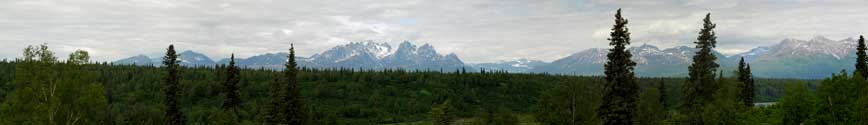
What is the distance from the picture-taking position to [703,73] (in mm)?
70562

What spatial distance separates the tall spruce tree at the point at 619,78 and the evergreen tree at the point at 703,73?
22249 mm

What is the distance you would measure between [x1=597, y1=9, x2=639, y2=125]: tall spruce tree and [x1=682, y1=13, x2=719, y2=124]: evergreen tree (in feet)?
73.0

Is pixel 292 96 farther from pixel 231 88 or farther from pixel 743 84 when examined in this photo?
pixel 743 84

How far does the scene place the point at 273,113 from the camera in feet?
230

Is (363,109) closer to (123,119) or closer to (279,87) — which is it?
(123,119)

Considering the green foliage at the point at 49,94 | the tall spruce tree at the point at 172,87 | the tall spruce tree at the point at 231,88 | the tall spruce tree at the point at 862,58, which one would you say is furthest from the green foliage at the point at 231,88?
the tall spruce tree at the point at 862,58

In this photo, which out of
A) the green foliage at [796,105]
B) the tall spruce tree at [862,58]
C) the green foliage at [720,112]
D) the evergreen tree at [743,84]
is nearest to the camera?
the green foliage at [796,105]

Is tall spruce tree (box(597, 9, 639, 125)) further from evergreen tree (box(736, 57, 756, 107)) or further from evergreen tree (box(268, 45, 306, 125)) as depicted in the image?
evergreen tree (box(736, 57, 756, 107))

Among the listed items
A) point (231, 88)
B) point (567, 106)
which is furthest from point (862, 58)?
point (231, 88)

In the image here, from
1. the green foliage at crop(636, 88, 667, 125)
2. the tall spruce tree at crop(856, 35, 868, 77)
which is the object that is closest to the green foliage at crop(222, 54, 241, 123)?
the green foliage at crop(636, 88, 667, 125)

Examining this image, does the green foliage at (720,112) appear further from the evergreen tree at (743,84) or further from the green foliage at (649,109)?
the evergreen tree at (743,84)

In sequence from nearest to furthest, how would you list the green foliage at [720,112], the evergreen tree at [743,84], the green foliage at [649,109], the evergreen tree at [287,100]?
the green foliage at [720,112] < the green foliage at [649,109] < the evergreen tree at [287,100] < the evergreen tree at [743,84]

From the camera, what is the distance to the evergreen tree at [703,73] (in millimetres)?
69500

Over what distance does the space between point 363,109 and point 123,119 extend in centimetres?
4381
